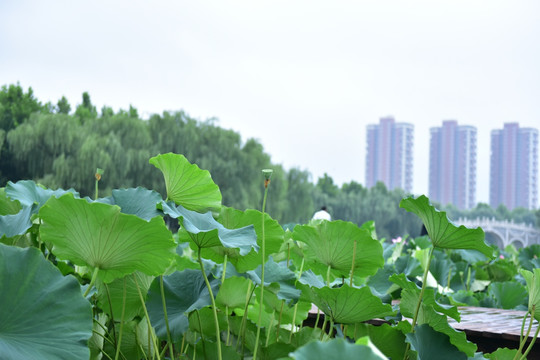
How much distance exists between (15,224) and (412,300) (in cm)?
53

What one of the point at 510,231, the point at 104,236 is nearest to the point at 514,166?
the point at 510,231

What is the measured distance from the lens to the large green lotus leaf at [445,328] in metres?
0.85

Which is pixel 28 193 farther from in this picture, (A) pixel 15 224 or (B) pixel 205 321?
(B) pixel 205 321

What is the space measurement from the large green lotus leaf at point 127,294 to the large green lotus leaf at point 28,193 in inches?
5.8

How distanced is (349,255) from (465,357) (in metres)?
0.21

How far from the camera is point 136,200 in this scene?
85 centimetres

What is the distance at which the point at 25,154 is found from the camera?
18.4 metres

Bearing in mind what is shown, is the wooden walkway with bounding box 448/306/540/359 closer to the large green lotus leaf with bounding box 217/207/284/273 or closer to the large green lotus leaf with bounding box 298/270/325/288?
the large green lotus leaf with bounding box 298/270/325/288

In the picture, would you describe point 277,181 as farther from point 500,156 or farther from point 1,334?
point 500,156

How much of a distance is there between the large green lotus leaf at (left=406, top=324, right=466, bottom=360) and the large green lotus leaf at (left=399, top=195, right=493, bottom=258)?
0.38ft

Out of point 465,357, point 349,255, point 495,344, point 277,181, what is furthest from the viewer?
point 277,181

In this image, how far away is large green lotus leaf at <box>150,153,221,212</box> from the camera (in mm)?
821

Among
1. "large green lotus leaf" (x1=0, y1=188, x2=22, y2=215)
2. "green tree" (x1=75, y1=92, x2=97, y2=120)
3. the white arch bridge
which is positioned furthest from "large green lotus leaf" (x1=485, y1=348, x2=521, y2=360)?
the white arch bridge

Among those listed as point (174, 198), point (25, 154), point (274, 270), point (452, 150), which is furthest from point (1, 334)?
point (452, 150)
